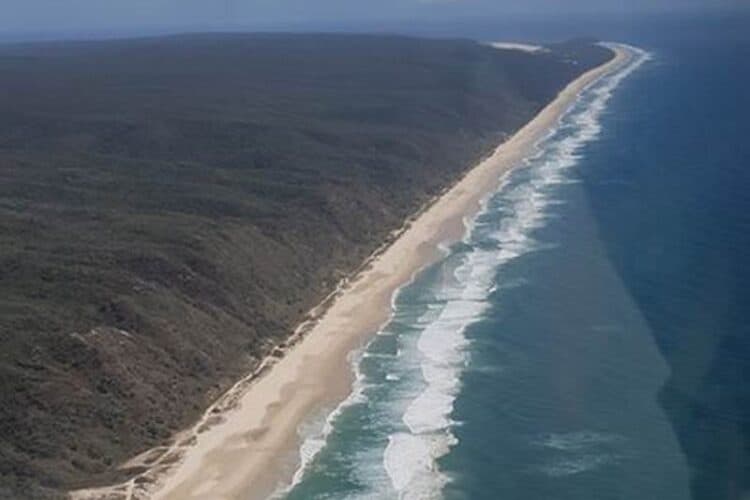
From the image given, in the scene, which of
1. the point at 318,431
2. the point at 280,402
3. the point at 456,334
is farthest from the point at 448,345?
the point at 318,431

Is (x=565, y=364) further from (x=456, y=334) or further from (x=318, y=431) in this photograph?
(x=318, y=431)

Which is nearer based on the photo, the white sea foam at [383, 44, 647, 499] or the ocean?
the ocean

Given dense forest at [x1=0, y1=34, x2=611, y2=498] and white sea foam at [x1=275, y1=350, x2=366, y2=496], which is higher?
dense forest at [x1=0, y1=34, x2=611, y2=498]

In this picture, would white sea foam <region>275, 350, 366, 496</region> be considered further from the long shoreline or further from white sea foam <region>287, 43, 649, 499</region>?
the long shoreline

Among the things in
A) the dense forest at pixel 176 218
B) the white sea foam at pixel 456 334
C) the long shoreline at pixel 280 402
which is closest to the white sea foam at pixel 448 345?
the white sea foam at pixel 456 334

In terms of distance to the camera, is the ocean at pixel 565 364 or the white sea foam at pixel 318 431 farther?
the white sea foam at pixel 318 431

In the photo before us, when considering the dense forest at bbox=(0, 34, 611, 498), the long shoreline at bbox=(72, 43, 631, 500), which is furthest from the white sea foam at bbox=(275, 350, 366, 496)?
the dense forest at bbox=(0, 34, 611, 498)

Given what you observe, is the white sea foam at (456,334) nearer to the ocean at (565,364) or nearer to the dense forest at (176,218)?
the ocean at (565,364)
